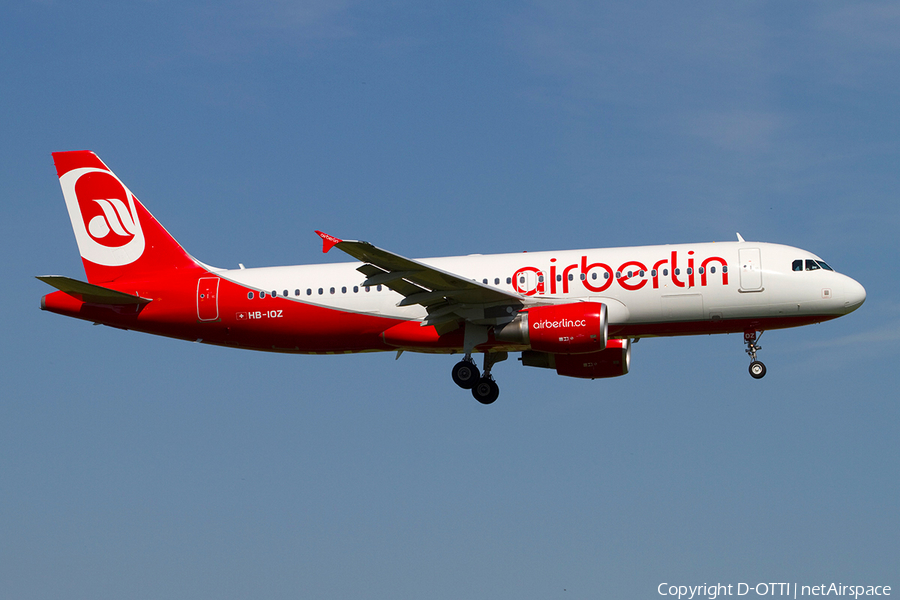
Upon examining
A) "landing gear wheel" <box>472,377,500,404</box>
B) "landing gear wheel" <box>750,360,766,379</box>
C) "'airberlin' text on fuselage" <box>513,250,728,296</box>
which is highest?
"'airberlin' text on fuselage" <box>513,250,728,296</box>

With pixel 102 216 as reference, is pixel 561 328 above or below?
below

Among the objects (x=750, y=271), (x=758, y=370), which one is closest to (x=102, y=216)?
(x=750, y=271)

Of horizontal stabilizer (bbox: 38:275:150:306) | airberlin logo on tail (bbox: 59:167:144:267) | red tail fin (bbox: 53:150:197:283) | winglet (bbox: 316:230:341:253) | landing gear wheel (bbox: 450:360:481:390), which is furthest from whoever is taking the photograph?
airberlin logo on tail (bbox: 59:167:144:267)

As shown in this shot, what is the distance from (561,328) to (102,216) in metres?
17.9

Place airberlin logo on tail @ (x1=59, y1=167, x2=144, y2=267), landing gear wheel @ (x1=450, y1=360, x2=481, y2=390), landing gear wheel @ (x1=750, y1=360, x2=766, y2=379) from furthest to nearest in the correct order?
airberlin logo on tail @ (x1=59, y1=167, x2=144, y2=267) < landing gear wheel @ (x1=450, y1=360, x2=481, y2=390) < landing gear wheel @ (x1=750, y1=360, x2=766, y2=379)

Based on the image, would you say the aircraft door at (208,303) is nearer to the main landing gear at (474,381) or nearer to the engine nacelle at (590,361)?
the main landing gear at (474,381)

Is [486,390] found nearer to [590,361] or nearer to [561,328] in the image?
[590,361]

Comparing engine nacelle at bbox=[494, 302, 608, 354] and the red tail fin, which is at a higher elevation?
the red tail fin

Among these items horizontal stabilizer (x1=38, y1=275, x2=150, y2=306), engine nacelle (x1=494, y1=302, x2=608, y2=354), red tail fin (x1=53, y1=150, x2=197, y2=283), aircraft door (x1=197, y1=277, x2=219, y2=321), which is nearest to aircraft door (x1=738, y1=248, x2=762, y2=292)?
engine nacelle (x1=494, y1=302, x2=608, y2=354)

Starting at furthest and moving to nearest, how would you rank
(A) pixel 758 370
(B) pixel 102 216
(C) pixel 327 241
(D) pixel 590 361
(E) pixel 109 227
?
1. (B) pixel 102 216
2. (E) pixel 109 227
3. (D) pixel 590 361
4. (A) pixel 758 370
5. (C) pixel 327 241

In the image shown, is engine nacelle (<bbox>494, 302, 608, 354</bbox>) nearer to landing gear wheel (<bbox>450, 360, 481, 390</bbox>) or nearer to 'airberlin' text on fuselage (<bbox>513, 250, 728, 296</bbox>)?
'airberlin' text on fuselage (<bbox>513, 250, 728, 296</bbox>)

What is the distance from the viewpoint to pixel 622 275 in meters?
35.8

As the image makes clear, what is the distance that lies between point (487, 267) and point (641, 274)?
17.1ft

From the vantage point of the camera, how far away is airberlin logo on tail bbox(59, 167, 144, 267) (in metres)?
40.5
